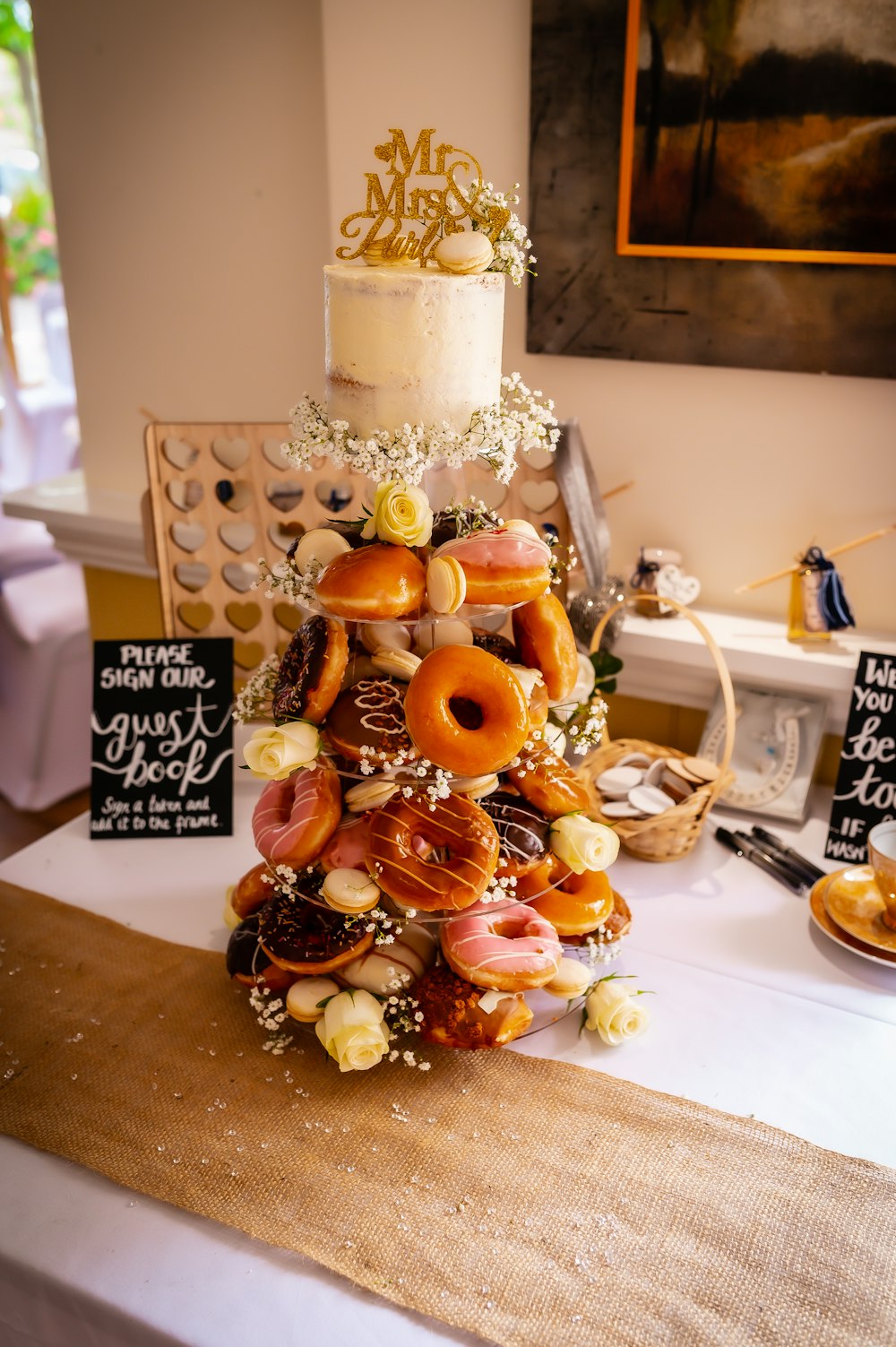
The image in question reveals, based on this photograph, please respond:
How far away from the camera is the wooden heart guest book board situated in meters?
1.64

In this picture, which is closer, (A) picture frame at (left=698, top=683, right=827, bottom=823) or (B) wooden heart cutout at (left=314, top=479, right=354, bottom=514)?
(A) picture frame at (left=698, top=683, right=827, bottom=823)

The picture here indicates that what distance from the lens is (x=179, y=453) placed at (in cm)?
167

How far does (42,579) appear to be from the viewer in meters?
3.06

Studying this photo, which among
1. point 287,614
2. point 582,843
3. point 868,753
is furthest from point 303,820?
point 287,614

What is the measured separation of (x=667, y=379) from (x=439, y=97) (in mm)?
565

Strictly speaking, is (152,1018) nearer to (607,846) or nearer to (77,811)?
(607,846)

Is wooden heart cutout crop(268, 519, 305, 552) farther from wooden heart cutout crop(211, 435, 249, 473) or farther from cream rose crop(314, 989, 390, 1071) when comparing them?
cream rose crop(314, 989, 390, 1071)

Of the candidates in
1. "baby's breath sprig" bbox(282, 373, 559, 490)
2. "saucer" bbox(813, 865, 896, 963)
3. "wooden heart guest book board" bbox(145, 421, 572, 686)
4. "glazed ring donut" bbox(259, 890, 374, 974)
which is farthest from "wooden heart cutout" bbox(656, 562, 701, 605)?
"glazed ring donut" bbox(259, 890, 374, 974)

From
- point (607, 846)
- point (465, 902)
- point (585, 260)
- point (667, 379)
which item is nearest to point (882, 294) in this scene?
point (667, 379)

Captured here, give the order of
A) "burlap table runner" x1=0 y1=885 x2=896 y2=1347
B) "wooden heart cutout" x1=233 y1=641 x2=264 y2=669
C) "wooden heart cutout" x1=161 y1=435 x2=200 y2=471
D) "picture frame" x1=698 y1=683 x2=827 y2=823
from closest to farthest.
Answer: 1. "burlap table runner" x1=0 y1=885 x2=896 y2=1347
2. "picture frame" x1=698 y1=683 x2=827 y2=823
3. "wooden heart cutout" x1=161 y1=435 x2=200 y2=471
4. "wooden heart cutout" x1=233 y1=641 x2=264 y2=669

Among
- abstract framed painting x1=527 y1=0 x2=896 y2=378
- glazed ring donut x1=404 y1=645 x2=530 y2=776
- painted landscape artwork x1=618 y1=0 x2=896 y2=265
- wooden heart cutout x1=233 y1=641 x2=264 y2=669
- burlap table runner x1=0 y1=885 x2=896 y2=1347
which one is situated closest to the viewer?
burlap table runner x1=0 y1=885 x2=896 y2=1347

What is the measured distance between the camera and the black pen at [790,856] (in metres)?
1.42

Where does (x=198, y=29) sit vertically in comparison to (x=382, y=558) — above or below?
above

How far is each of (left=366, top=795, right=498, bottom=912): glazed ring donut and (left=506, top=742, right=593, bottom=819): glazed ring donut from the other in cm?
9
